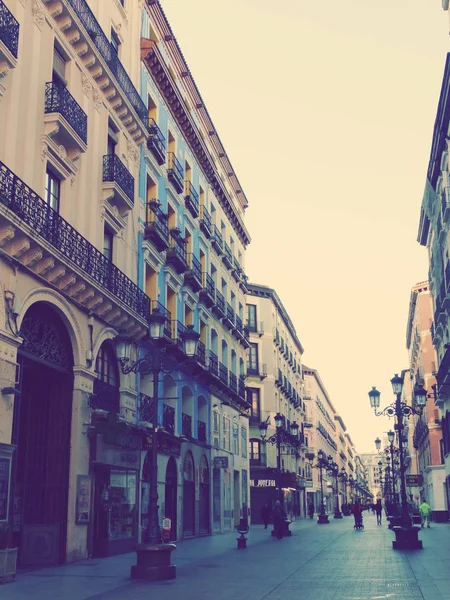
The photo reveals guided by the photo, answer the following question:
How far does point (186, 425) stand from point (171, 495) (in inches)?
132

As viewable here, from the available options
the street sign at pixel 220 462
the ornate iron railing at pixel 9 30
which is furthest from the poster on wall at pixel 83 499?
the street sign at pixel 220 462

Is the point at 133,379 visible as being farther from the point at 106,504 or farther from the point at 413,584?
the point at 413,584

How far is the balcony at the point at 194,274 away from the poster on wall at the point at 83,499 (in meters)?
13.4

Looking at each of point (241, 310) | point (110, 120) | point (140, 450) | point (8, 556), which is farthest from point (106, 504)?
point (241, 310)

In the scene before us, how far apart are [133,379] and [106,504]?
4446 millimetres

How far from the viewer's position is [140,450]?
22.6 meters

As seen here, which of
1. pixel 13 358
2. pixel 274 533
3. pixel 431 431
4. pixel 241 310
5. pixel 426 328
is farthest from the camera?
pixel 426 328

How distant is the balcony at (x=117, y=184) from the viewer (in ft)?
70.1

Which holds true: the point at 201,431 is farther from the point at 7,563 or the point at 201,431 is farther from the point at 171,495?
the point at 7,563

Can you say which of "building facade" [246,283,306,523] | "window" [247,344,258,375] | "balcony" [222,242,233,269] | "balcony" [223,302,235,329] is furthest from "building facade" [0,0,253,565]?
"window" [247,344,258,375]

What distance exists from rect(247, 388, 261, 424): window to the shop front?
34040 millimetres

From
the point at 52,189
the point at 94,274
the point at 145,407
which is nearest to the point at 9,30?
the point at 52,189

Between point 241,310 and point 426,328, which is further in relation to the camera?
point 426,328

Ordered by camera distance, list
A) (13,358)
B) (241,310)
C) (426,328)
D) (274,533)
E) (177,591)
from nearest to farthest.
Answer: (177,591), (13,358), (274,533), (241,310), (426,328)
